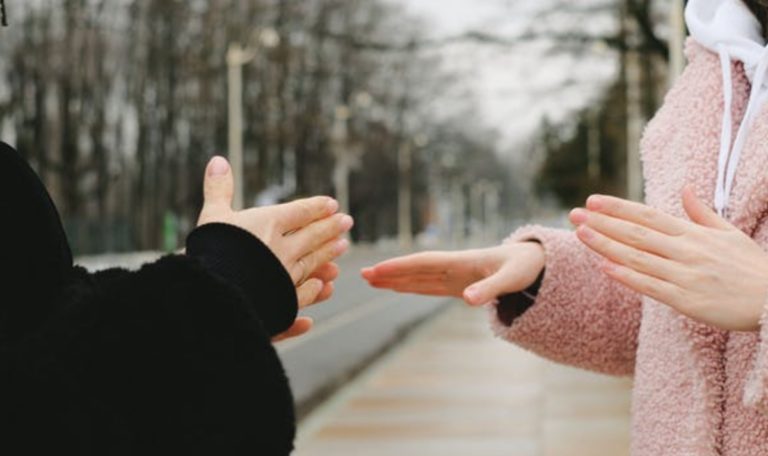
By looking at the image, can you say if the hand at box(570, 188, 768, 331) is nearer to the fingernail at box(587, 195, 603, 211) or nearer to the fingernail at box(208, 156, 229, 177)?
the fingernail at box(587, 195, 603, 211)

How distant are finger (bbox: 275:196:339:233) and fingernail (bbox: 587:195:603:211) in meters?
0.31

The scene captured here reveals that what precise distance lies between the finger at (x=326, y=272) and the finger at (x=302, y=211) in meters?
0.11

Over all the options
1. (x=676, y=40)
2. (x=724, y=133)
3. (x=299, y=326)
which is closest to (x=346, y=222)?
(x=299, y=326)

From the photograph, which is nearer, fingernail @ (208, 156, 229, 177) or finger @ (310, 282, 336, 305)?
fingernail @ (208, 156, 229, 177)

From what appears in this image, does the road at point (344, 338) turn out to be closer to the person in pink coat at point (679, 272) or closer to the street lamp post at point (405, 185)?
the person in pink coat at point (679, 272)

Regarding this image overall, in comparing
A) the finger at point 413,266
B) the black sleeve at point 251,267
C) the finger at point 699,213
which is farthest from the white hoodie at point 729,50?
the black sleeve at point 251,267

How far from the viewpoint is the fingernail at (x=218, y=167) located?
1.80 meters

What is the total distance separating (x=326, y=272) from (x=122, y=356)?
21.9 inches

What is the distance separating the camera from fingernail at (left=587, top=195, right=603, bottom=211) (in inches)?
70.1

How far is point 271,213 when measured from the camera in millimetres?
1677

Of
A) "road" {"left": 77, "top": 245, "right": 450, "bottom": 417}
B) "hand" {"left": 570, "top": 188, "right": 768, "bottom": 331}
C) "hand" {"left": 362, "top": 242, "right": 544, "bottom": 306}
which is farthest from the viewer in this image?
"road" {"left": 77, "top": 245, "right": 450, "bottom": 417}

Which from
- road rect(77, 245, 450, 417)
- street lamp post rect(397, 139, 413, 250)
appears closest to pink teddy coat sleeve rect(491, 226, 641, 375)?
road rect(77, 245, 450, 417)

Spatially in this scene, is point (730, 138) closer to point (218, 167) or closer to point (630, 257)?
point (630, 257)

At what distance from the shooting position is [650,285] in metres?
1.73
